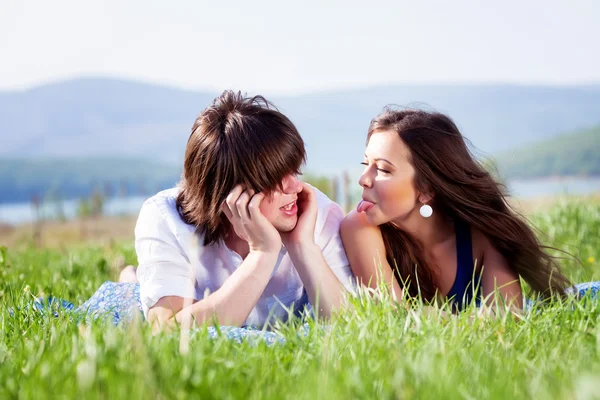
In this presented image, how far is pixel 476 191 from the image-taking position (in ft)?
12.7

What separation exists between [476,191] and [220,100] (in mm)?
1450

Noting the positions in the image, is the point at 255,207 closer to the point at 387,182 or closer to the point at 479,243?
the point at 387,182

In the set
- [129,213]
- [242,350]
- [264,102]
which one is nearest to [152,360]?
[242,350]

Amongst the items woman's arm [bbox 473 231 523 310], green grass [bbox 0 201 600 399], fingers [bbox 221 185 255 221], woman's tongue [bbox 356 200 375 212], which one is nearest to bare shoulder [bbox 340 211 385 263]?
woman's tongue [bbox 356 200 375 212]

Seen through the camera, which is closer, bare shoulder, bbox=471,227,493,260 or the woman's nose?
the woman's nose

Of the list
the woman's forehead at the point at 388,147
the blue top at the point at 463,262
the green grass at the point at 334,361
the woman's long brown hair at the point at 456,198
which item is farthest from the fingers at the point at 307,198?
the blue top at the point at 463,262

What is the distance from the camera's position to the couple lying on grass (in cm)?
328

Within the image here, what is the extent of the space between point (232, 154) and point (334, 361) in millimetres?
1328

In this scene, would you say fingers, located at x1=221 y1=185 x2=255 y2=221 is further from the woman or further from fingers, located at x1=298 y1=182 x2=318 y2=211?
the woman

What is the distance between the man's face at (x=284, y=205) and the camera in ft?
11.0

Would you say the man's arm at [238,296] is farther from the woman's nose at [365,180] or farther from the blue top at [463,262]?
the blue top at [463,262]

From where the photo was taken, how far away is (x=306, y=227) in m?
3.48

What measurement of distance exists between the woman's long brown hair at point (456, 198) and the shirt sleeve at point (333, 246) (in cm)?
26

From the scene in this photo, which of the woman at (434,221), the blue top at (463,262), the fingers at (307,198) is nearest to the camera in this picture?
the fingers at (307,198)
